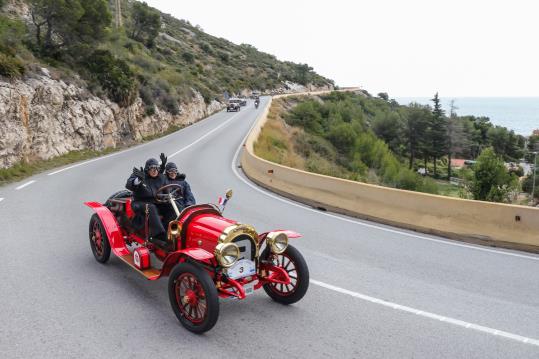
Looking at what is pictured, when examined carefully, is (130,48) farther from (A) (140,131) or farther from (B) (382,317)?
(B) (382,317)

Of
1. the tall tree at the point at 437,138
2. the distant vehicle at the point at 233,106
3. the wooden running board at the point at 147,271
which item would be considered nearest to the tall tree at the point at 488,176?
the distant vehicle at the point at 233,106

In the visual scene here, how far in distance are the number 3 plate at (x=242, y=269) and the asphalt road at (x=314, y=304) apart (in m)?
0.50

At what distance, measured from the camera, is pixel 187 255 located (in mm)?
4980

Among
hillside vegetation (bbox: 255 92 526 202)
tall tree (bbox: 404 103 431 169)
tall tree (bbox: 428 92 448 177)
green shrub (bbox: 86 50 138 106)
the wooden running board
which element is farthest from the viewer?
tall tree (bbox: 404 103 431 169)

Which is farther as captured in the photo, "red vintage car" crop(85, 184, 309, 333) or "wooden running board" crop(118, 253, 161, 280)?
"wooden running board" crop(118, 253, 161, 280)

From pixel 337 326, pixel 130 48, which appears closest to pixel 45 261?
pixel 337 326

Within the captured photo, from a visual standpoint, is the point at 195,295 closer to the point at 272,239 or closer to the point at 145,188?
the point at 272,239

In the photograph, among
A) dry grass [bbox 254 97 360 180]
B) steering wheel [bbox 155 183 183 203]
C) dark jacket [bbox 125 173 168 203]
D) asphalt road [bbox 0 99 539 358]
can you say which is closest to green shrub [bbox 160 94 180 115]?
dry grass [bbox 254 97 360 180]

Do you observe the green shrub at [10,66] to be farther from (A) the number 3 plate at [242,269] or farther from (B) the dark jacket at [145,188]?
(A) the number 3 plate at [242,269]

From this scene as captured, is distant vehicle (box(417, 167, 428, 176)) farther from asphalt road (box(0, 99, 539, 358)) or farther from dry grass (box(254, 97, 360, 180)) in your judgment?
asphalt road (box(0, 99, 539, 358))

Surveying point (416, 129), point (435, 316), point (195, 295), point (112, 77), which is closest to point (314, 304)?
point (435, 316)

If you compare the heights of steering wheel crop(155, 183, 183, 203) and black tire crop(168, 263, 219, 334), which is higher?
steering wheel crop(155, 183, 183, 203)

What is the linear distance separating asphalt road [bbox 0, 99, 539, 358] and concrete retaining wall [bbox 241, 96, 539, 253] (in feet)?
1.08

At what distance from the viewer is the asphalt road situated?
14.8 ft
